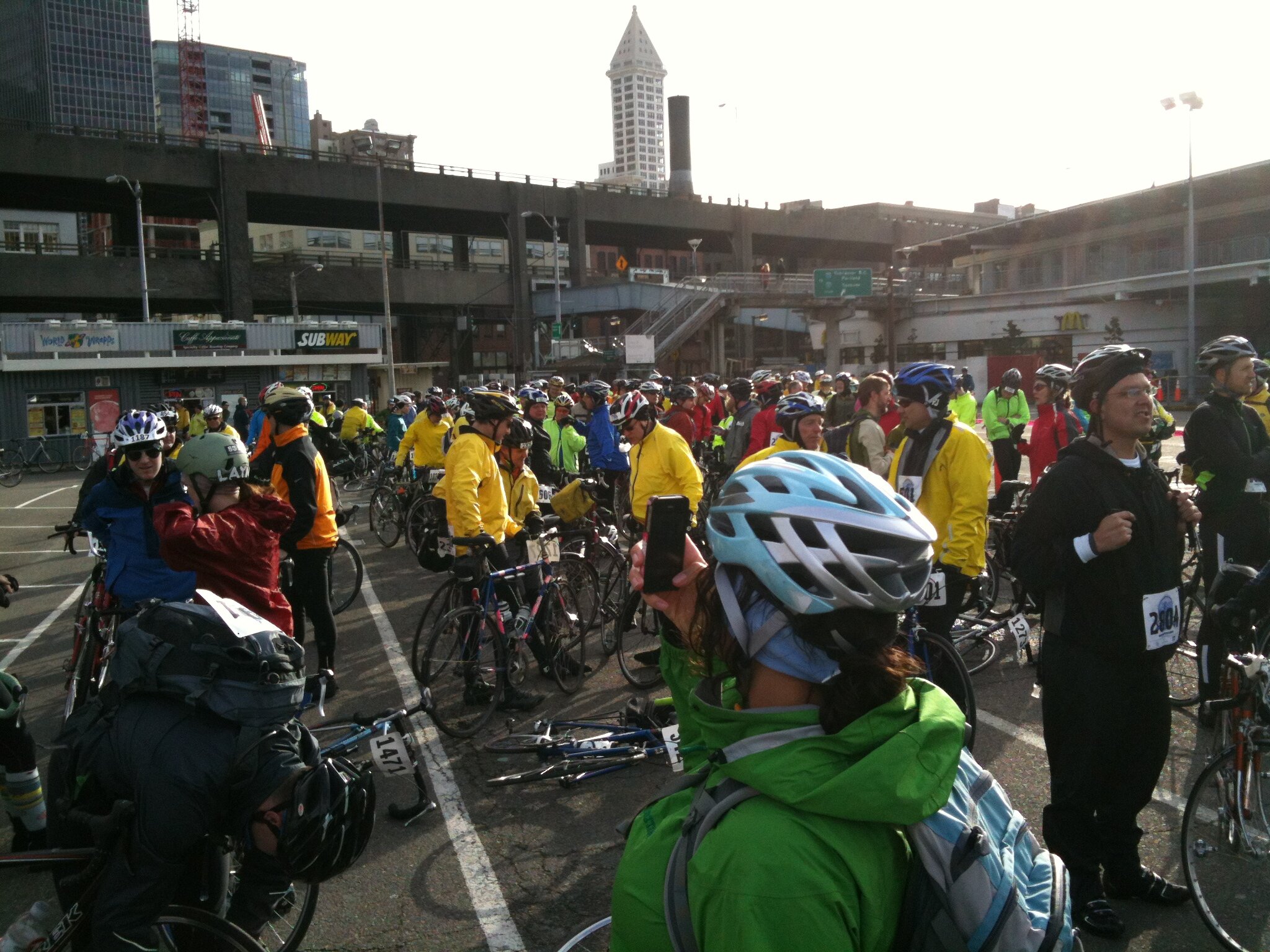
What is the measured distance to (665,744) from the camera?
4.82m

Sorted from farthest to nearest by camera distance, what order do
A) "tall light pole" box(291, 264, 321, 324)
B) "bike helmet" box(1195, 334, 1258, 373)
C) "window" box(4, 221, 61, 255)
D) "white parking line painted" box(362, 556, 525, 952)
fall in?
1. "window" box(4, 221, 61, 255)
2. "tall light pole" box(291, 264, 321, 324)
3. "bike helmet" box(1195, 334, 1258, 373)
4. "white parking line painted" box(362, 556, 525, 952)

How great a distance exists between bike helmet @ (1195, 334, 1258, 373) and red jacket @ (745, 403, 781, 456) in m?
5.20

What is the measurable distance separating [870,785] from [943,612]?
4054 millimetres

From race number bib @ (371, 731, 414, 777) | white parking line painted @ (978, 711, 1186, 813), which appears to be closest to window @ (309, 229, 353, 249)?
white parking line painted @ (978, 711, 1186, 813)

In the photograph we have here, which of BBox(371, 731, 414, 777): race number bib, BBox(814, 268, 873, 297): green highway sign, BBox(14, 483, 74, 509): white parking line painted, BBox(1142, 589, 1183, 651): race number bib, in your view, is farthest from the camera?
BBox(814, 268, 873, 297): green highway sign

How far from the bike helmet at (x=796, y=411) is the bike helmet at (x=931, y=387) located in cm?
176

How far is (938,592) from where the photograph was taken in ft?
16.7

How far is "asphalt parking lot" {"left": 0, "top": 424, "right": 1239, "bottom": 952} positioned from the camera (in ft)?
12.7

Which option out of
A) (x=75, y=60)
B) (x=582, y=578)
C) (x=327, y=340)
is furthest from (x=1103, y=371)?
(x=75, y=60)

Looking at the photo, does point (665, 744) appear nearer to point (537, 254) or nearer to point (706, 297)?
point (706, 297)

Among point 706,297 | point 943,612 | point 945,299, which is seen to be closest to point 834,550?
point 943,612

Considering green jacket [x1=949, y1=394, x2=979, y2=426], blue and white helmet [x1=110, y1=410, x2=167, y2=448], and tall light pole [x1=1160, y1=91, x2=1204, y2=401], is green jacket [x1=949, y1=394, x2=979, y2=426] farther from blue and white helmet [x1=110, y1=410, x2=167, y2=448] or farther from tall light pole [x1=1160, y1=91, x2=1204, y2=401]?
tall light pole [x1=1160, y1=91, x2=1204, y2=401]

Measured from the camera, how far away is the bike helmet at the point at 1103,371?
11.8 feet

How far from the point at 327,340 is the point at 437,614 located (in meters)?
36.0
